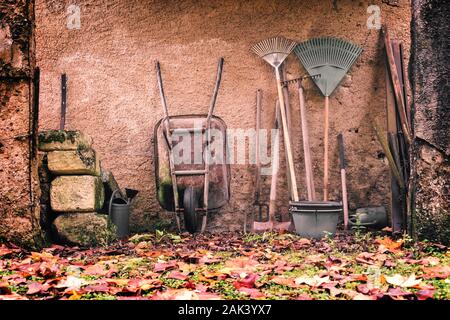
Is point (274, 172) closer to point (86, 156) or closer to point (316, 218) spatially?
point (316, 218)

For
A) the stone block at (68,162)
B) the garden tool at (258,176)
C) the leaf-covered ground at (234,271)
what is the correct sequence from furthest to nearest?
1. the garden tool at (258,176)
2. the stone block at (68,162)
3. the leaf-covered ground at (234,271)

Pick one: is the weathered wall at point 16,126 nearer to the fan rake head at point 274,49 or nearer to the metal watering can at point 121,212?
the metal watering can at point 121,212

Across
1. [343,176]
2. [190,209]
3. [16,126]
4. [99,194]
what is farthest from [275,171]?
[16,126]

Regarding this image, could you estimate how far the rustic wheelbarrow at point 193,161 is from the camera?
13.8 feet

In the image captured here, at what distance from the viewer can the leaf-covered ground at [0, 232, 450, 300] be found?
1.95 m

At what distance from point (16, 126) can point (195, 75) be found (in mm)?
1886

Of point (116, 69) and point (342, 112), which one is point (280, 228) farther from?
point (116, 69)

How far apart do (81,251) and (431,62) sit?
2.62 meters

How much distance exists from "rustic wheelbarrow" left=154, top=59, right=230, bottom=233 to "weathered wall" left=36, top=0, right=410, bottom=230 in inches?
6.6

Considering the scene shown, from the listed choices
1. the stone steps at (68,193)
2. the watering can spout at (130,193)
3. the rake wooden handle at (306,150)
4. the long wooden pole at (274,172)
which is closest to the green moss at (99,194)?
the stone steps at (68,193)

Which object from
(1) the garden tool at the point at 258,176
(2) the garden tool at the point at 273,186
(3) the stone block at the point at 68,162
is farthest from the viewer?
(1) the garden tool at the point at 258,176

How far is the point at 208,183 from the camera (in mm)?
4262

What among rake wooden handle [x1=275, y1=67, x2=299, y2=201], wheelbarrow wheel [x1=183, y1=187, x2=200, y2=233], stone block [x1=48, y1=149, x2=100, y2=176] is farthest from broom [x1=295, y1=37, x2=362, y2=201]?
stone block [x1=48, y1=149, x2=100, y2=176]

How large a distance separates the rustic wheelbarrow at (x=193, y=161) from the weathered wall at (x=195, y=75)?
0.55 feet
